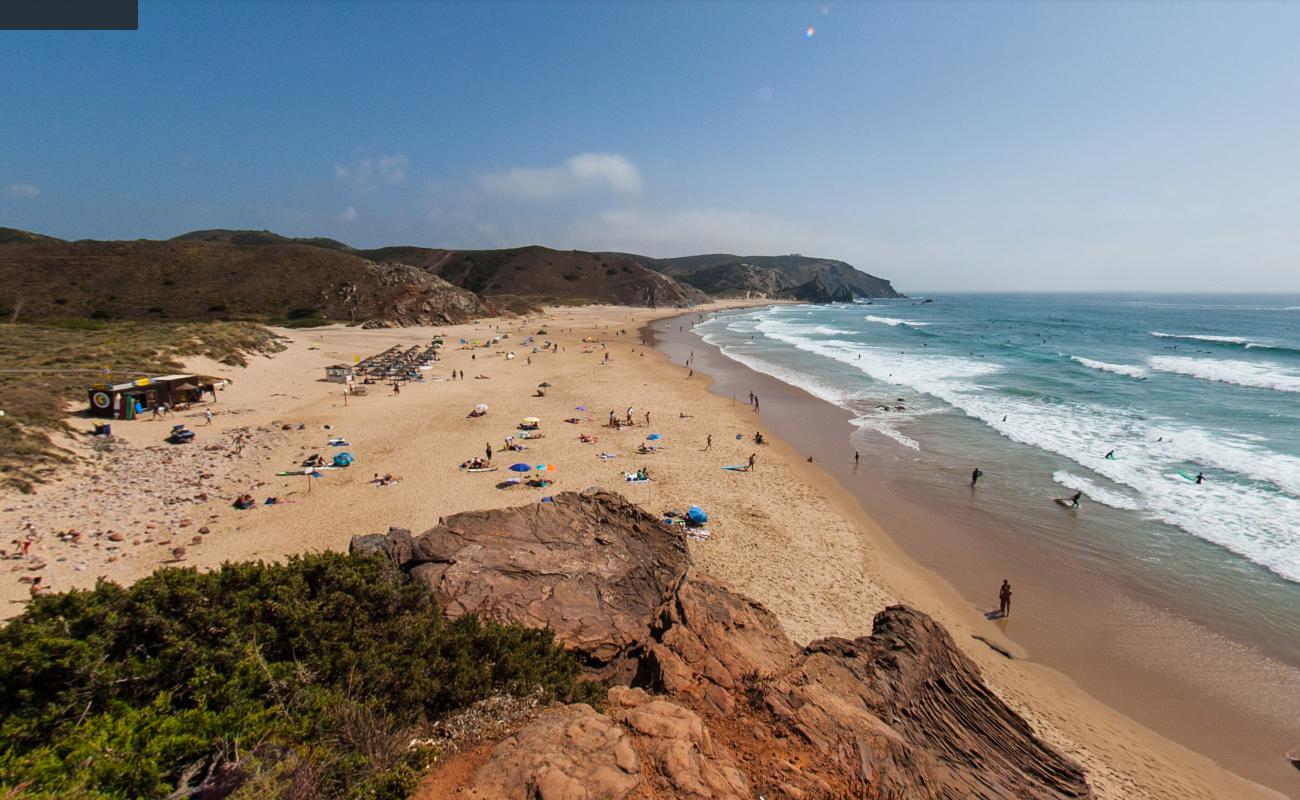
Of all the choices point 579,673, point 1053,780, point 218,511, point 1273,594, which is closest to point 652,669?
point 579,673

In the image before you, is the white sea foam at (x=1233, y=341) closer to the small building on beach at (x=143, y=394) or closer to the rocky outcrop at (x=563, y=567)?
the rocky outcrop at (x=563, y=567)

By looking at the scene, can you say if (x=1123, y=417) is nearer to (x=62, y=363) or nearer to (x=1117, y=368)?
(x=1117, y=368)

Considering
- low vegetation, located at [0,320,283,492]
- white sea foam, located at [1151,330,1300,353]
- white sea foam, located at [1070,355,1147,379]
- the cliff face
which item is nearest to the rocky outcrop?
the cliff face

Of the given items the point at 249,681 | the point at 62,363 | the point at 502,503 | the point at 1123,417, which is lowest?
the point at 502,503

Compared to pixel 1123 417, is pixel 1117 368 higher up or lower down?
higher up

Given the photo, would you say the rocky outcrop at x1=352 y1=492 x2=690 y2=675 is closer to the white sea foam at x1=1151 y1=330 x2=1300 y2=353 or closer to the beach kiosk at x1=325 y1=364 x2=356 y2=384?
the beach kiosk at x1=325 y1=364 x2=356 y2=384

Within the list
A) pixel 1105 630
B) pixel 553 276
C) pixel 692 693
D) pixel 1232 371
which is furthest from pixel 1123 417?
pixel 553 276

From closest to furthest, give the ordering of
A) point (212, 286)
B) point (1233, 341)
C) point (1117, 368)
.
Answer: point (1117, 368), point (1233, 341), point (212, 286)
